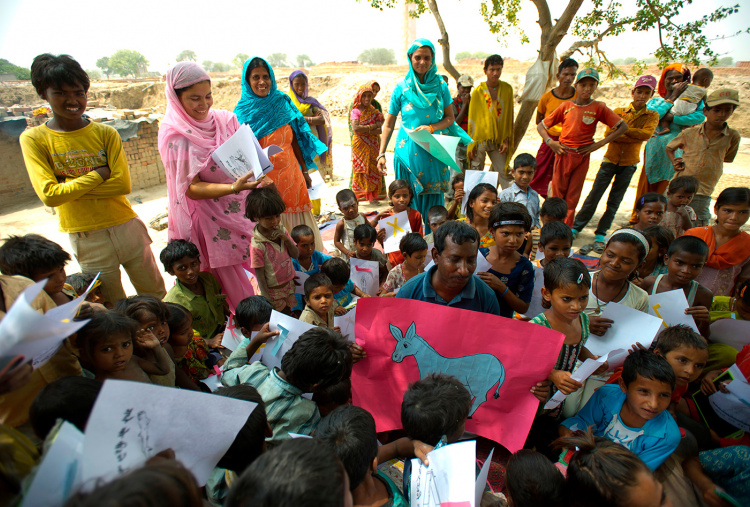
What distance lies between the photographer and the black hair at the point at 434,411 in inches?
61.6

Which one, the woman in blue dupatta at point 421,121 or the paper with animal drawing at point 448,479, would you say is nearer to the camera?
the paper with animal drawing at point 448,479

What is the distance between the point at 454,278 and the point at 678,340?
1.24 metres

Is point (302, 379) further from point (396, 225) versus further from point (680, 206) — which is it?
point (680, 206)

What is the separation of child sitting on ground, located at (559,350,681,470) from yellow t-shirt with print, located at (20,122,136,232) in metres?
3.46

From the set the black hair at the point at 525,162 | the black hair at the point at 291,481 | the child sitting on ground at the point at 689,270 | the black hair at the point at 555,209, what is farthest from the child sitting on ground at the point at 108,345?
the black hair at the point at 525,162

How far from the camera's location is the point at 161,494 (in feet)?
2.61

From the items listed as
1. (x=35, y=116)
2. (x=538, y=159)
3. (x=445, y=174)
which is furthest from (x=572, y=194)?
(x=35, y=116)

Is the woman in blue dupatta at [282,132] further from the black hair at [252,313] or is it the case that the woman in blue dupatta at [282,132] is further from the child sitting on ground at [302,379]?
the child sitting on ground at [302,379]

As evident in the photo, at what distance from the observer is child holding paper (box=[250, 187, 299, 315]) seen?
3100 mm

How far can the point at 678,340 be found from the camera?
2.08 meters

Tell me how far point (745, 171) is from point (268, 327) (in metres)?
13.0

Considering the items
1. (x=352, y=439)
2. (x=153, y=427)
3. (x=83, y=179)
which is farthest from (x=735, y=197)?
(x=83, y=179)

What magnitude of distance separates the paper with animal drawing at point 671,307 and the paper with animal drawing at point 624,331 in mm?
416

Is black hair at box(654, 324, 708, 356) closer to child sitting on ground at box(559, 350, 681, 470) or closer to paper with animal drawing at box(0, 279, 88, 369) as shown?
child sitting on ground at box(559, 350, 681, 470)
